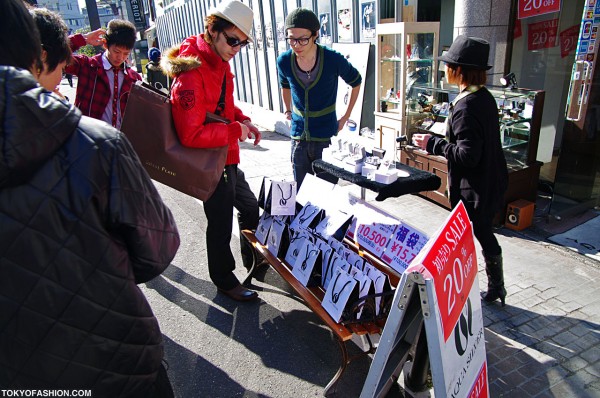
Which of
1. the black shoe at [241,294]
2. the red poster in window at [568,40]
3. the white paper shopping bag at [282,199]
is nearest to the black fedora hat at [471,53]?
the white paper shopping bag at [282,199]

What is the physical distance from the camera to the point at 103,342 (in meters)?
1.31

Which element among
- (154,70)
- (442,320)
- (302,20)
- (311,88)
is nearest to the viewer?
(442,320)

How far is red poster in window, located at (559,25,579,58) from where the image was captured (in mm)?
4902

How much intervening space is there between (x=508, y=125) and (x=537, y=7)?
1314 mm

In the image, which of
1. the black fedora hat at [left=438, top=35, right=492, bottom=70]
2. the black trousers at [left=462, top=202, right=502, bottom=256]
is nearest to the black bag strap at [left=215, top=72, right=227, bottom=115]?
the black fedora hat at [left=438, top=35, right=492, bottom=70]

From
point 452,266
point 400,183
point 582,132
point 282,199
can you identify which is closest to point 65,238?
point 452,266

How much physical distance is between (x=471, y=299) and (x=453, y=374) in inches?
17.6

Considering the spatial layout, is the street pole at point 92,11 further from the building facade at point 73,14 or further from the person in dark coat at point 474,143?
the building facade at point 73,14

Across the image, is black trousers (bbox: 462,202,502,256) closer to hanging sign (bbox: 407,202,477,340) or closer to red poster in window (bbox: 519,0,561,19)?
hanging sign (bbox: 407,202,477,340)

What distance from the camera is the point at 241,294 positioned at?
3.33 meters

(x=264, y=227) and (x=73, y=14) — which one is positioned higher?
(x=73, y=14)

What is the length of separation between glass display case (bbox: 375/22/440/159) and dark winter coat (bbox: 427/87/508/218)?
2419 mm

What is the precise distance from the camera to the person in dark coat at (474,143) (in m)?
2.57

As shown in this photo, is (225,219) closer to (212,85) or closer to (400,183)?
(212,85)
